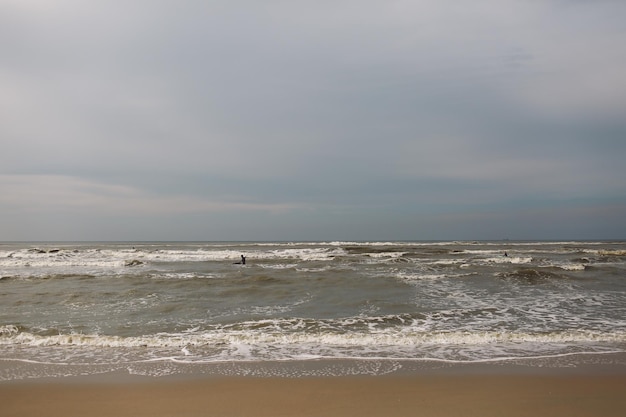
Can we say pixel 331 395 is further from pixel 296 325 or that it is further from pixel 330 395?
pixel 296 325

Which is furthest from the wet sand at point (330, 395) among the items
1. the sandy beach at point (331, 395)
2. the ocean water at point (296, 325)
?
the ocean water at point (296, 325)

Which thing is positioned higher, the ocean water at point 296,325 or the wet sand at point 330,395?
the wet sand at point 330,395

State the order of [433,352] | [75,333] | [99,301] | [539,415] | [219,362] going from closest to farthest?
[539,415]
[219,362]
[433,352]
[75,333]
[99,301]

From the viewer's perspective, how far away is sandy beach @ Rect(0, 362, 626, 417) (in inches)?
199

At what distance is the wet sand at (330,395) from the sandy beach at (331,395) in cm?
1

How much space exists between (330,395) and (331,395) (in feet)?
0.05

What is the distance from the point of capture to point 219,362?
7160mm

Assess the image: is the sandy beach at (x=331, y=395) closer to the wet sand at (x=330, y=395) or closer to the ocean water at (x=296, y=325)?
the wet sand at (x=330, y=395)

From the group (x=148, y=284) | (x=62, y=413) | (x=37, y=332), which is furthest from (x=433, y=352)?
(x=148, y=284)

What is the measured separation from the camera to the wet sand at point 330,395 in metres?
5.06

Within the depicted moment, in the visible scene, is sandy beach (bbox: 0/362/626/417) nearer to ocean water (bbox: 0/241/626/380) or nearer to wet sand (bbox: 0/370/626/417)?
wet sand (bbox: 0/370/626/417)

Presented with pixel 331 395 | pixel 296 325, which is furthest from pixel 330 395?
pixel 296 325

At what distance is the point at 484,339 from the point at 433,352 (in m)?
1.65

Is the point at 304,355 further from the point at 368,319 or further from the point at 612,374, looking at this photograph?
the point at 612,374
